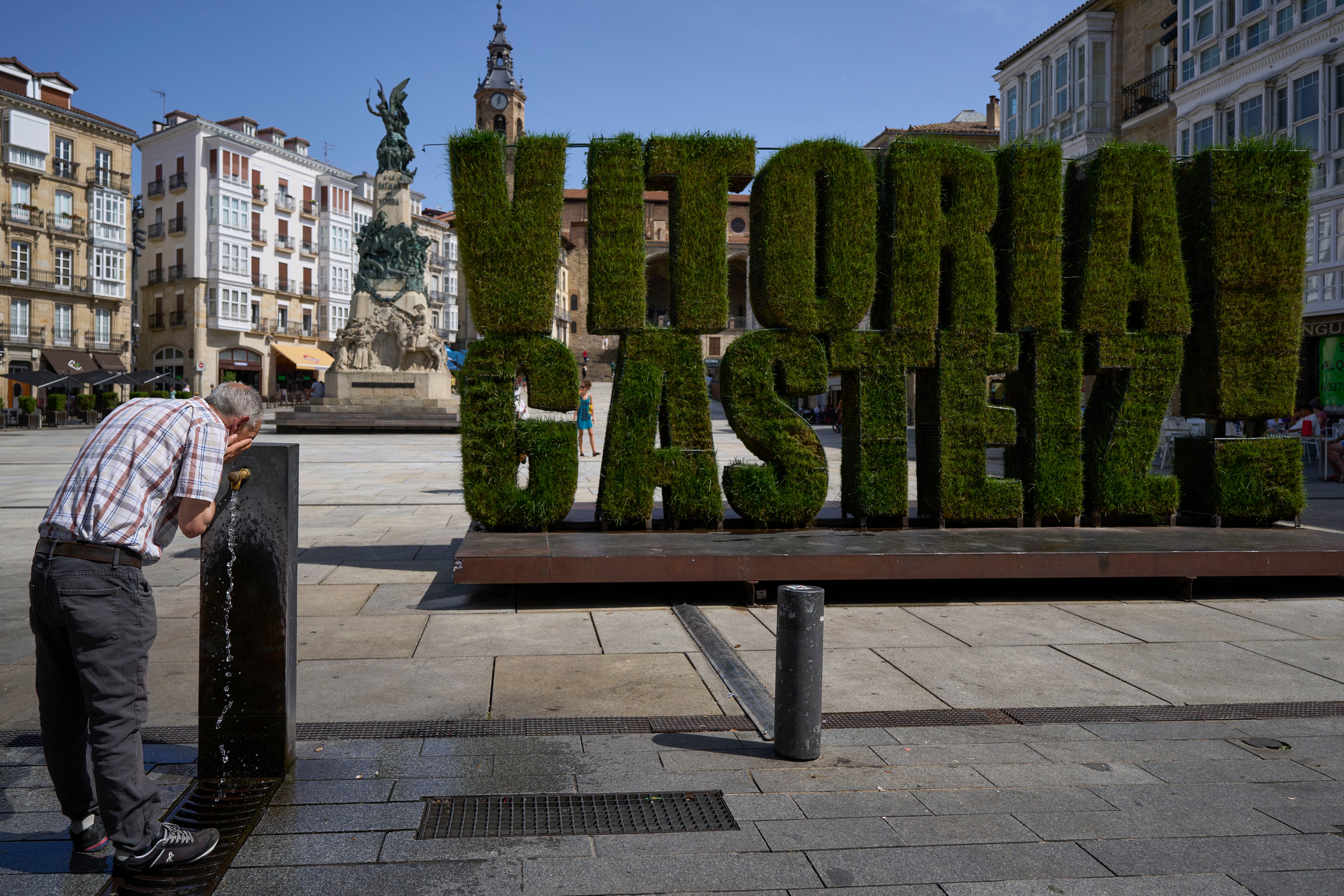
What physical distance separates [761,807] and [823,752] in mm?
701

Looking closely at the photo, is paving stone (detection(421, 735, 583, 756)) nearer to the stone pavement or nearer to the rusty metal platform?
the stone pavement

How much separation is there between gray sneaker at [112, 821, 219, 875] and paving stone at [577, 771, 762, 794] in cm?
137

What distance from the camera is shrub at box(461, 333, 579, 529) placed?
28.0ft

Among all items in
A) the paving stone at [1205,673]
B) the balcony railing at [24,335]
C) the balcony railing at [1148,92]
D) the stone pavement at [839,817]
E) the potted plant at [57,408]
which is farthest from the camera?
the balcony railing at [24,335]

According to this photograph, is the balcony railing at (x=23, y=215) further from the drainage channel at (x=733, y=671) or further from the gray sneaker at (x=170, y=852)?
the gray sneaker at (x=170, y=852)

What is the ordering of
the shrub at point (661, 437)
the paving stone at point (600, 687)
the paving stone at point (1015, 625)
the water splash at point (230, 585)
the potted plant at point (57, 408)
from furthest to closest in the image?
1. the potted plant at point (57, 408)
2. the shrub at point (661, 437)
3. the paving stone at point (1015, 625)
4. the paving stone at point (600, 687)
5. the water splash at point (230, 585)

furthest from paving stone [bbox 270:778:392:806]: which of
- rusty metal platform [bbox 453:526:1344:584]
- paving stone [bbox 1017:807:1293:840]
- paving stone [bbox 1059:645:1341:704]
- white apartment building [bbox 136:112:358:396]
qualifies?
white apartment building [bbox 136:112:358:396]

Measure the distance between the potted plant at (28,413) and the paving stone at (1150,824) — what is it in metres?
37.9

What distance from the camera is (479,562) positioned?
733cm

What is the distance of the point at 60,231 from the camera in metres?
48.4

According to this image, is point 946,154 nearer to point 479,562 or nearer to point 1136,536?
point 1136,536

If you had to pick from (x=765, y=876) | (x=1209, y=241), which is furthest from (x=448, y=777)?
(x=1209, y=241)

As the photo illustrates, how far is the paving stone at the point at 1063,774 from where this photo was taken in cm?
420

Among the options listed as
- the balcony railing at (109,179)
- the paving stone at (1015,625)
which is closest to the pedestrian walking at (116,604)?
the paving stone at (1015,625)
